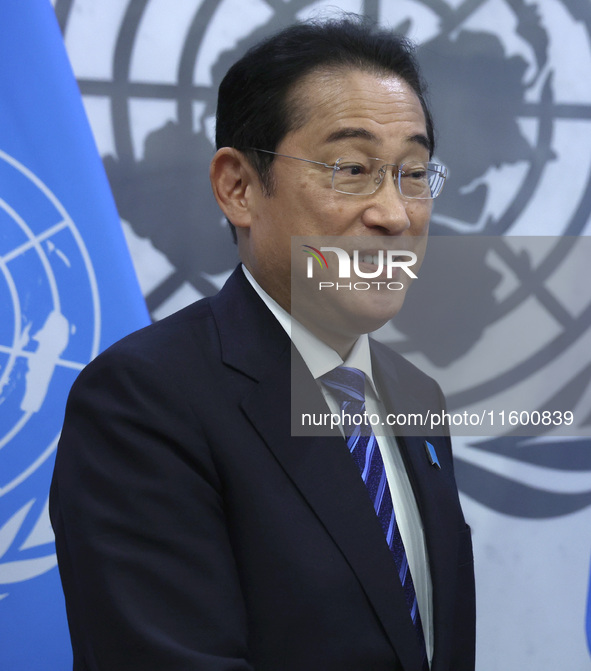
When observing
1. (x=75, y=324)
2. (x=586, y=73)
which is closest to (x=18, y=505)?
(x=75, y=324)

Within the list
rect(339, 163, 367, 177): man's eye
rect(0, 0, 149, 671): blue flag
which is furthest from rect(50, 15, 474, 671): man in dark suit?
rect(0, 0, 149, 671): blue flag

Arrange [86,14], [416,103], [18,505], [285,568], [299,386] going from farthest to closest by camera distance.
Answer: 1. [86,14]
2. [18,505]
3. [416,103]
4. [299,386]
5. [285,568]

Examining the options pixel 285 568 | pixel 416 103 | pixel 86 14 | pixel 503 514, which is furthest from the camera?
pixel 503 514

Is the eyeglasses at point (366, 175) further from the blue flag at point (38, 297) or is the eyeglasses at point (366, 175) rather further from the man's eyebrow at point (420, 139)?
the blue flag at point (38, 297)

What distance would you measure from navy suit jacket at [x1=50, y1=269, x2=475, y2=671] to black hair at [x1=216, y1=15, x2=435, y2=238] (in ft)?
1.27

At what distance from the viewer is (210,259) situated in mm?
2189

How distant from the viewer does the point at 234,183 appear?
1.41 metres

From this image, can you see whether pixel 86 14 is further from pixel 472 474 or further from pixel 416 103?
pixel 472 474

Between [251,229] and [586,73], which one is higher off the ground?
[586,73]

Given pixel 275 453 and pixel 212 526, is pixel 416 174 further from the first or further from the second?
pixel 212 526

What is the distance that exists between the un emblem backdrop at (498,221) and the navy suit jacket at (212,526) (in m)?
1.01

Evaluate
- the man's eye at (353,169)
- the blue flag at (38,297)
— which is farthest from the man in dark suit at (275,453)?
the blue flag at (38,297)

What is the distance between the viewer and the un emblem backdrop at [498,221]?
2.16m

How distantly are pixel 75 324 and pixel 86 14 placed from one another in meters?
0.90
